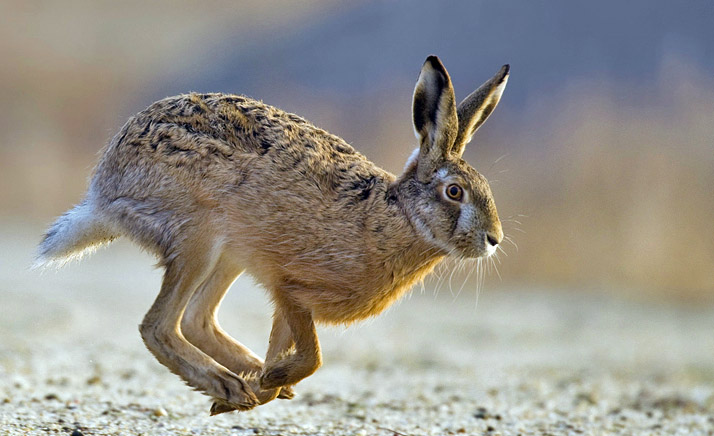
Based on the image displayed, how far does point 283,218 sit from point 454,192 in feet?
2.97

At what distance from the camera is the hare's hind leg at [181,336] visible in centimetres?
524

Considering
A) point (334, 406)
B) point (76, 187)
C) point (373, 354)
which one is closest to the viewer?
point (334, 406)

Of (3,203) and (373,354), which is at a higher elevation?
(3,203)

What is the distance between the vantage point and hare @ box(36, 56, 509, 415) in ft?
17.4

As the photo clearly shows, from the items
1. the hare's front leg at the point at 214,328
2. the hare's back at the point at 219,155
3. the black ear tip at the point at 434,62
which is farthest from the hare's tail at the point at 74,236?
the black ear tip at the point at 434,62

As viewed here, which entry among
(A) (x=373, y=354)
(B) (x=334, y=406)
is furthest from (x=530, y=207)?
(B) (x=334, y=406)

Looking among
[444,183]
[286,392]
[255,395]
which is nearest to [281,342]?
[286,392]

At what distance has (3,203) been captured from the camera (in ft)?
63.4

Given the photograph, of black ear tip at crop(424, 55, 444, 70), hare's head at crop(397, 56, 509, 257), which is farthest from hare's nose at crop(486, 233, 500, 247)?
black ear tip at crop(424, 55, 444, 70)

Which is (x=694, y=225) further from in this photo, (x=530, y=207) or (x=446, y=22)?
(x=446, y=22)

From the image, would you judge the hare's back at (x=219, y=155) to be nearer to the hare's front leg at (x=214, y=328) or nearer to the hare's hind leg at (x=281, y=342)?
the hare's front leg at (x=214, y=328)

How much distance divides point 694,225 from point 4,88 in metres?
17.2

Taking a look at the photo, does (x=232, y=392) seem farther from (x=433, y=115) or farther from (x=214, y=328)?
(x=433, y=115)

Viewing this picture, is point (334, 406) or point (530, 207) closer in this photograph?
point (334, 406)
